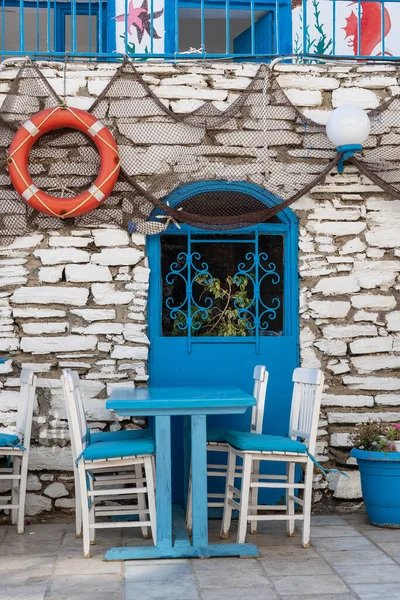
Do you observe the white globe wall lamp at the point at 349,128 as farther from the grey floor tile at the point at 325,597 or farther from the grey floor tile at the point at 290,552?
the grey floor tile at the point at 325,597

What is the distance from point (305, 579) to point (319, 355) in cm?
194

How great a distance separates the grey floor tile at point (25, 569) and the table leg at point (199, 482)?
2.53ft

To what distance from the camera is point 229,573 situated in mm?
4195

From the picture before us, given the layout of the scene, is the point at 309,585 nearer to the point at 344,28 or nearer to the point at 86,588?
the point at 86,588

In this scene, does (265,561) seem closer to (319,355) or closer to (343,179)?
(319,355)

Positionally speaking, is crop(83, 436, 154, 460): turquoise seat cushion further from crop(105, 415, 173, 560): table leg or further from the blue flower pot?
the blue flower pot

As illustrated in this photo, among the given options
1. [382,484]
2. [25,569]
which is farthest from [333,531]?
[25,569]

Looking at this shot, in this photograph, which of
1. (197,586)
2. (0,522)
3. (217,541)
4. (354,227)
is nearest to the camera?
(197,586)

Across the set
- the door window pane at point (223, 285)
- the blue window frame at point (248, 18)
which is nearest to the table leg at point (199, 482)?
the door window pane at point (223, 285)

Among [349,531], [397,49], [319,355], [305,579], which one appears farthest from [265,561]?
[397,49]

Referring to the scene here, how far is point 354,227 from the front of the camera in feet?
19.1

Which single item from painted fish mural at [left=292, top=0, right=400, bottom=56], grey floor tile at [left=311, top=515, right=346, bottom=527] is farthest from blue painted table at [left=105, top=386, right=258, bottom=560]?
painted fish mural at [left=292, top=0, right=400, bottom=56]

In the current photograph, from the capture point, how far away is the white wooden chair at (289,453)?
4.69m

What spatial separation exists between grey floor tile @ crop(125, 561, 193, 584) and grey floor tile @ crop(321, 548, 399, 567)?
2.48 feet
